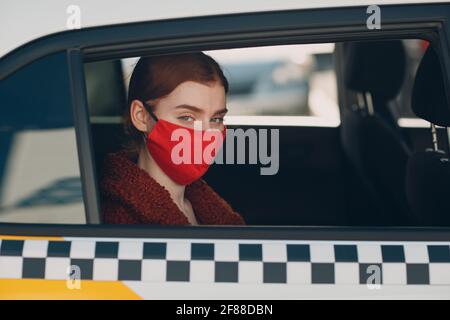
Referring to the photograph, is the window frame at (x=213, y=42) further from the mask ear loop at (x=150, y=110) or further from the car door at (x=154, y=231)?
the mask ear loop at (x=150, y=110)

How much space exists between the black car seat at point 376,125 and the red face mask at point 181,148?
36.3 inches

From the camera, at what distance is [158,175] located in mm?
2100

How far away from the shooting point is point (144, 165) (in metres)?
2.08

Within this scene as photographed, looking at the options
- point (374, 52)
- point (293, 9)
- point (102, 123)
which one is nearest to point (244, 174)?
point (102, 123)

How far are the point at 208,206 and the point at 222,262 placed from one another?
511mm

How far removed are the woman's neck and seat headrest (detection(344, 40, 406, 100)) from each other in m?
1.19

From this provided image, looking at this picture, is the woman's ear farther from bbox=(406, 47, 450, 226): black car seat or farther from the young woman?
bbox=(406, 47, 450, 226): black car seat

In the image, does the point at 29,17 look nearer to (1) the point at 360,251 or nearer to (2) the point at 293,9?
(2) the point at 293,9

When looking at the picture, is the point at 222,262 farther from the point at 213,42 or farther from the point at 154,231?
the point at 213,42

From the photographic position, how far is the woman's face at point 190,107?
2049mm

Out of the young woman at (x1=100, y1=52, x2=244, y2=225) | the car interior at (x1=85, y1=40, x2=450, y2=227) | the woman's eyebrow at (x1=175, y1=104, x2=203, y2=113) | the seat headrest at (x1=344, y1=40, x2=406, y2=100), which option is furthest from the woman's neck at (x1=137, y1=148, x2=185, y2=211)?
the seat headrest at (x1=344, y1=40, x2=406, y2=100)

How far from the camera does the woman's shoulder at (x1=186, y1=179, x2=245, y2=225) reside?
2.19 m

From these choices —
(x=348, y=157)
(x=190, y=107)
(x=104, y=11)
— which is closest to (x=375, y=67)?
(x=348, y=157)
